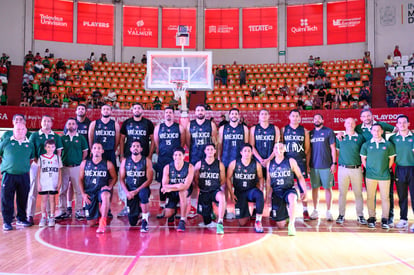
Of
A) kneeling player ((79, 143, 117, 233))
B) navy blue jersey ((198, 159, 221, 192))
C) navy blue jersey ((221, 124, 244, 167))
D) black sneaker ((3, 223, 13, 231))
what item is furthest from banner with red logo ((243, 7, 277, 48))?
black sneaker ((3, 223, 13, 231))

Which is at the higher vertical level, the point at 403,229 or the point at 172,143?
the point at 172,143

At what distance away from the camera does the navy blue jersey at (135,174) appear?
6.34 m

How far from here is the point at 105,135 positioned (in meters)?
7.09

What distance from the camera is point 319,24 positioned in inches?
846

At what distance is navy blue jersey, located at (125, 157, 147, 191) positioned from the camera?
20.8ft

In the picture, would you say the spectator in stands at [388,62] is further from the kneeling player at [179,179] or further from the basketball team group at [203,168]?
the kneeling player at [179,179]

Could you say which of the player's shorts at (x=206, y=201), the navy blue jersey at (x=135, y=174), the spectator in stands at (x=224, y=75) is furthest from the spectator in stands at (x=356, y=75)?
the navy blue jersey at (x=135, y=174)

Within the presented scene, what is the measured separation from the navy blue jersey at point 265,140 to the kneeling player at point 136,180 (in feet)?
6.83

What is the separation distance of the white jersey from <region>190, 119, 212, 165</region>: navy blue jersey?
2414 mm

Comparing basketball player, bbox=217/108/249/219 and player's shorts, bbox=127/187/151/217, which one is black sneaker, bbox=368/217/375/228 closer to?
basketball player, bbox=217/108/249/219

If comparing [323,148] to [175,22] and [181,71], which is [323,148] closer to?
[181,71]

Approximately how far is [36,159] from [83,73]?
14.1 m

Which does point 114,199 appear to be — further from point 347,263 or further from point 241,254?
point 347,263

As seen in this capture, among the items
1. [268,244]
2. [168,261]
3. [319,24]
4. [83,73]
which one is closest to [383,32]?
[319,24]
